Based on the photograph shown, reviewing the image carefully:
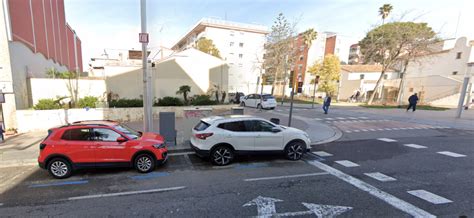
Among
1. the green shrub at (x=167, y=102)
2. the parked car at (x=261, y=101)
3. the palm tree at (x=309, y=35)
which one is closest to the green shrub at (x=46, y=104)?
the green shrub at (x=167, y=102)

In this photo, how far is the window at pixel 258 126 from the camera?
634 centimetres

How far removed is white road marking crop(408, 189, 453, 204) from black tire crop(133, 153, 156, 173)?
6.10 m

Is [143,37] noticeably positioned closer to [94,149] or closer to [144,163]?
[94,149]

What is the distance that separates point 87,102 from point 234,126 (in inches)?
376

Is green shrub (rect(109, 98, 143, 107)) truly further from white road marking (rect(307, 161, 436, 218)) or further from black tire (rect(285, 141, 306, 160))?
white road marking (rect(307, 161, 436, 218))

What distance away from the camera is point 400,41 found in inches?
887

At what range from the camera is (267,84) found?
4322cm

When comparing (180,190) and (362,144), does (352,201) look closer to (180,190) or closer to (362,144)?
(180,190)

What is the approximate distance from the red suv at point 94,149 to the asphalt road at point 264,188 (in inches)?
12.6

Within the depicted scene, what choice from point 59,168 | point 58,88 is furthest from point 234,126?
point 58,88

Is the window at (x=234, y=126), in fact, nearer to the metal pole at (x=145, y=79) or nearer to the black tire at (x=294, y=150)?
the black tire at (x=294, y=150)

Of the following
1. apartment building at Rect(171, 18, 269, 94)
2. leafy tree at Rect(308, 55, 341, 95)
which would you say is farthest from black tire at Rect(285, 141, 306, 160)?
leafy tree at Rect(308, 55, 341, 95)

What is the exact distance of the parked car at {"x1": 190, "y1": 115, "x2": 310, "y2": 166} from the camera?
5.97 metres

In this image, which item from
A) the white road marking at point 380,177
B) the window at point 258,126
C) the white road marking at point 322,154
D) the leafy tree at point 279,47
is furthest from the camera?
the leafy tree at point 279,47
